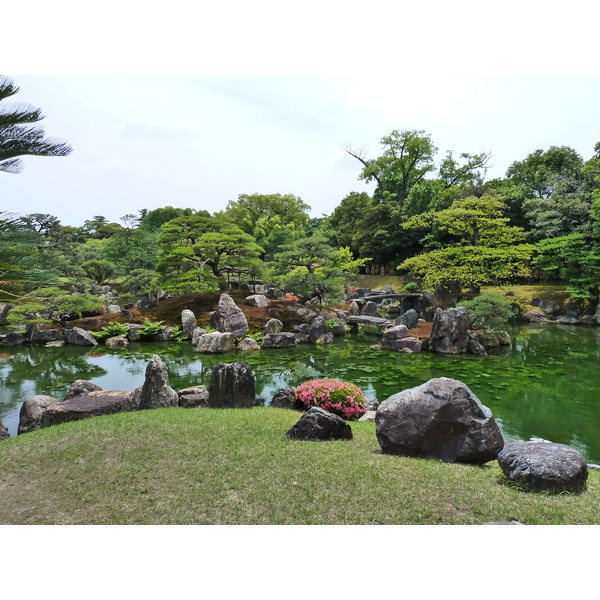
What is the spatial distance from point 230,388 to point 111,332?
11914 mm

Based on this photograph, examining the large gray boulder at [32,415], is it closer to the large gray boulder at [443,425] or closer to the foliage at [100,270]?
the large gray boulder at [443,425]

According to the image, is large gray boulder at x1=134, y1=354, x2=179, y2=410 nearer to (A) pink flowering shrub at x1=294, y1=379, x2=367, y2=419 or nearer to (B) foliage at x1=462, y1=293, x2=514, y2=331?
(A) pink flowering shrub at x1=294, y1=379, x2=367, y2=419

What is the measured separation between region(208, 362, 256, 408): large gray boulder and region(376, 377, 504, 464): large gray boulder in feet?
12.7

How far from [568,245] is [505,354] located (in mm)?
12830

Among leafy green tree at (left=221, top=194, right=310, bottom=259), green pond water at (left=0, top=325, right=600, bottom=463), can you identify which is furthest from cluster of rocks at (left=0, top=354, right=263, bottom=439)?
leafy green tree at (left=221, top=194, right=310, bottom=259)

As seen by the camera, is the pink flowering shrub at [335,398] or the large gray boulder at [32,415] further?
the pink flowering shrub at [335,398]

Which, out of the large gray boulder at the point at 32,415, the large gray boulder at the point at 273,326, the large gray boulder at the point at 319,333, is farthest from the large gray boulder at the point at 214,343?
the large gray boulder at the point at 32,415

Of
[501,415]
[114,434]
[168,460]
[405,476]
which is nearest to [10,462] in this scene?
[114,434]

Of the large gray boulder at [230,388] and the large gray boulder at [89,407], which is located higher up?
the large gray boulder at [230,388]

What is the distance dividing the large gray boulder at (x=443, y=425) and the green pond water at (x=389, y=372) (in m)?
2.88

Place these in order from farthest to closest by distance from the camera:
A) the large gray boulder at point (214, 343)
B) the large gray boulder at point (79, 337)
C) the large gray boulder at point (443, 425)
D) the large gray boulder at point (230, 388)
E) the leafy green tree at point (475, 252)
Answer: the leafy green tree at point (475, 252) → the large gray boulder at point (79, 337) → the large gray boulder at point (214, 343) → the large gray boulder at point (230, 388) → the large gray boulder at point (443, 425)

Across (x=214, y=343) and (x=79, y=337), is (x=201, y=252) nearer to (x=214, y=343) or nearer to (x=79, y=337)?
(x=79, y=337)

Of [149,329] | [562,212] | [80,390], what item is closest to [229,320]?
[149,329]

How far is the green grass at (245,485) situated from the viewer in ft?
11.1
